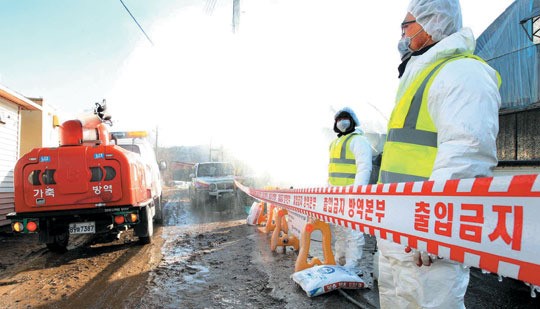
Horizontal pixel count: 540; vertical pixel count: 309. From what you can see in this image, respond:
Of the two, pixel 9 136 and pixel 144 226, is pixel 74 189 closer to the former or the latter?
pixel 144 226

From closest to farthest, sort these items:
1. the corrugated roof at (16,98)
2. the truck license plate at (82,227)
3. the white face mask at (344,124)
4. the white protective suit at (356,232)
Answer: the white protective suit at (356,232)
the white face mask at (344,124)
the truck license plate at (82,227)
the corrugated roof at (16,98)

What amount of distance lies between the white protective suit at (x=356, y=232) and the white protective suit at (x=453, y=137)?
2379 millimetres

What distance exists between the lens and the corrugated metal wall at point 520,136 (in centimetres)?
725

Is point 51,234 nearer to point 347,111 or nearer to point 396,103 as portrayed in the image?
point 347,111

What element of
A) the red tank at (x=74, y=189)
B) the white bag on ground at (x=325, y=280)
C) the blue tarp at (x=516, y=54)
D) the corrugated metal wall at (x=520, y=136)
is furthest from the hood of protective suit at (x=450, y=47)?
the blue tarp at (x=516, y=54)

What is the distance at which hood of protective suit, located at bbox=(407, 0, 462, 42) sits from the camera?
1959 millimetres

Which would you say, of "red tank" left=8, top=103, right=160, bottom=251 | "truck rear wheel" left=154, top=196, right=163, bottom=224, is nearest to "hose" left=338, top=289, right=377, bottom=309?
"red tank" left=8, top=103, right=160, bottom=251

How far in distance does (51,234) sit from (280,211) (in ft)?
13.5

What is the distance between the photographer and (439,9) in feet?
6.42

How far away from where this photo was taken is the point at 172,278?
4785mm

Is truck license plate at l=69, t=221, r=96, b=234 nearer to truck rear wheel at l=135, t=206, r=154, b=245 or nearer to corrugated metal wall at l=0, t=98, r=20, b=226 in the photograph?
truck rear wheel at l=135, t=206, r=154, b=245

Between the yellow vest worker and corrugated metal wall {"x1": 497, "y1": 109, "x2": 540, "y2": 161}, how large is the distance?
16.4ft

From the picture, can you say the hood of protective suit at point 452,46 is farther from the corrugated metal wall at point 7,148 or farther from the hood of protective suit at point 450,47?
the corrugated metal wall at point 7,148

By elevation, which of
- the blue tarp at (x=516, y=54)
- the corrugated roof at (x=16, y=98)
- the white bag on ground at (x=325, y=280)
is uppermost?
the blue tarp at (x=516, y=54)
